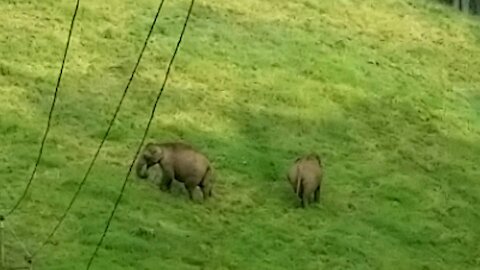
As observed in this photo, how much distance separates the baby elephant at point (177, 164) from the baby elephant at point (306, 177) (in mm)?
644

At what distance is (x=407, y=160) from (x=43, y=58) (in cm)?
321

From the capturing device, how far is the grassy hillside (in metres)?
7.03

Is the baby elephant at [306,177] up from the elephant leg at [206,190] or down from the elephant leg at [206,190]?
up

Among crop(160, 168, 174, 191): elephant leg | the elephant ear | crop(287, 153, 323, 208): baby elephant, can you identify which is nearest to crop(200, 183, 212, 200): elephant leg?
crop(160, 168, 174, 191): elephant leg

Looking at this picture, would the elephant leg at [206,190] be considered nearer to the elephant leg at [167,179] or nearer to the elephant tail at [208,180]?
the elephant tail at [208,180]

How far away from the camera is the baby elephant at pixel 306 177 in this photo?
25.5 ft

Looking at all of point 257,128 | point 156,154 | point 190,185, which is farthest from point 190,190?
point 257,128

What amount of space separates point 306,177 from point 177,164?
0.93m

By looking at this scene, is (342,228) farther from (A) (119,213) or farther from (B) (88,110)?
(B) (88,110)

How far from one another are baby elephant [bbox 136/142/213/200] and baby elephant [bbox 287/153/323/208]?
0.64 meters

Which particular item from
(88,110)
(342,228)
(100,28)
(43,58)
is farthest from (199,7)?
(342,228)

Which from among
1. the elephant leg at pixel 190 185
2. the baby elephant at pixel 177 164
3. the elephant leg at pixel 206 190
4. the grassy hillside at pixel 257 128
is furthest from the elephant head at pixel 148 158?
the elephant leg at pixel 206 190

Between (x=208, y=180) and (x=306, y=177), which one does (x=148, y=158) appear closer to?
(x=208, y=180)

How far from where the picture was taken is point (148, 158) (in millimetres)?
7539
